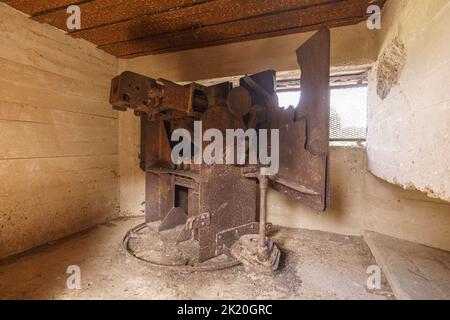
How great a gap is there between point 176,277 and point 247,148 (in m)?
0.81

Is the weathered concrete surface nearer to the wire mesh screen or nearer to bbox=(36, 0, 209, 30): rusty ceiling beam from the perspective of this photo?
the wire mesh screen

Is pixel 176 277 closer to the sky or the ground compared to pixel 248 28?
closer to the ground

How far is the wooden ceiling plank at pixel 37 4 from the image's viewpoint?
1.40 m

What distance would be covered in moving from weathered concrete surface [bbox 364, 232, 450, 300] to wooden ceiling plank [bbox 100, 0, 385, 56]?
1515 millimetres

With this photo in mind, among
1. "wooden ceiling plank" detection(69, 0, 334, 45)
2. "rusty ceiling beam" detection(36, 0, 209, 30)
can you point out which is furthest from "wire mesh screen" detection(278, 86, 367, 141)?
"rusty ceiling beam" detection(36, 0, 209, 30)

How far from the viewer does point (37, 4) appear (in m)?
1.42

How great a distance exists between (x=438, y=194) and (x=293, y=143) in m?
0.58

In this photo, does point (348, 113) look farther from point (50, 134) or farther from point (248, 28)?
point (50, 134)

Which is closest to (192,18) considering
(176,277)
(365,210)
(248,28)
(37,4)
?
(248,28)

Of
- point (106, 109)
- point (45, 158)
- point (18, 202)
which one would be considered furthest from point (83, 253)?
point (106, 109)

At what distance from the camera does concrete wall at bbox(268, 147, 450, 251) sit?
1.50 meters

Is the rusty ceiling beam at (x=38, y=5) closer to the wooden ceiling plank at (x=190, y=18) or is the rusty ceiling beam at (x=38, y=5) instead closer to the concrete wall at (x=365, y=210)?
the wooden ceiling plank at (x=190, y=18)
